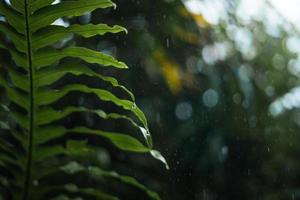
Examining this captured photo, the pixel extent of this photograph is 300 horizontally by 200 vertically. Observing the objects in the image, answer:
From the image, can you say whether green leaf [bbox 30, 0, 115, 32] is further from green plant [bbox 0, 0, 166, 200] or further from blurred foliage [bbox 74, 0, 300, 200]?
blurred foliage [bbox 74, 0, 300, 200]

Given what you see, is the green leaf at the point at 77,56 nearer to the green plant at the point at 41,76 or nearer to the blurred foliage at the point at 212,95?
the green plant at the point at 41,76

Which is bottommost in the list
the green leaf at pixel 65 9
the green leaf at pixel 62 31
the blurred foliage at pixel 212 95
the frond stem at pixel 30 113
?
the blurred foliage at pixel 212 95

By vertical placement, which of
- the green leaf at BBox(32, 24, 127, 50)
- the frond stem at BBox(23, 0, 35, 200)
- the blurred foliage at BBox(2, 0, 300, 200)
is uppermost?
the green leaf at BBox(32, 24, 127, 50)

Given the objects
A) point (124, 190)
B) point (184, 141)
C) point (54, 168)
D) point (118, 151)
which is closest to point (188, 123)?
point (184, 141)

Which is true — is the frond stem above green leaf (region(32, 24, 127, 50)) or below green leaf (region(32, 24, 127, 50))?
below

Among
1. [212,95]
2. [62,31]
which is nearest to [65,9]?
[62,31]

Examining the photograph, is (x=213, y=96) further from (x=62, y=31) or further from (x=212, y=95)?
(x=62, y=31)

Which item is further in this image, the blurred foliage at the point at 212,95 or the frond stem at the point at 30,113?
the blurred foliage at the point at 212,95

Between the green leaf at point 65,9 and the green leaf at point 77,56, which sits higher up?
the green leaf at point 65,9

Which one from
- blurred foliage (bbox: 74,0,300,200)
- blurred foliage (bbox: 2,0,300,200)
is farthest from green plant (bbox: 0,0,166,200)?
blurred foliage (bbox: 74,0,300,200)

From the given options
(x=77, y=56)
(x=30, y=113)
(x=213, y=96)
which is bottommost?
(x=213, y=96)

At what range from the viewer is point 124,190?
2.16 meters

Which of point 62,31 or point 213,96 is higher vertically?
point 62,31

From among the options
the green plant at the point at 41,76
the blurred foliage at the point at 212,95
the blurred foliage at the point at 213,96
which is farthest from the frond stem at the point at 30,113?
the blurred foliage at the point at 213,96
